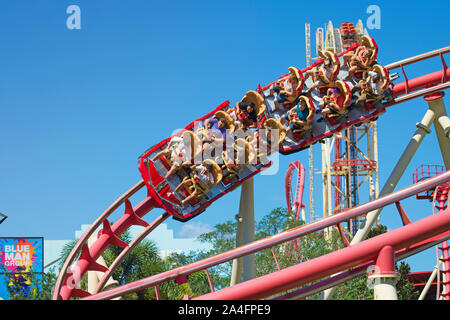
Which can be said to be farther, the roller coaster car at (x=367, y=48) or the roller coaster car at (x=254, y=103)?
the roller coaster car at (x=367, y=48)

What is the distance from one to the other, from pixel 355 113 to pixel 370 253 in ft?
16.2

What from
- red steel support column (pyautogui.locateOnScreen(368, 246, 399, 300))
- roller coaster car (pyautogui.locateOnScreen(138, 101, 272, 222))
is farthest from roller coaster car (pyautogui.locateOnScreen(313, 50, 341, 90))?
red steel support column (pyautogui.locateOnScreen(368, 246, 399, 300))

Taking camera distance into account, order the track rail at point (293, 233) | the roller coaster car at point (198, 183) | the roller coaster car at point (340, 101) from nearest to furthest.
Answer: the track rail at point (293, 233) → the roller coaster car at point (198, 183) → the roller coaster car at point (340, 101)

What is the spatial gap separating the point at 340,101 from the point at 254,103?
1.56 m

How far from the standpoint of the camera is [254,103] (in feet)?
38.8

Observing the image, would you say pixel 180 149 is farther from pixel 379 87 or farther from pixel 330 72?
pixel 379 87

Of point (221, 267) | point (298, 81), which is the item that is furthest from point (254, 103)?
point (221, 267)

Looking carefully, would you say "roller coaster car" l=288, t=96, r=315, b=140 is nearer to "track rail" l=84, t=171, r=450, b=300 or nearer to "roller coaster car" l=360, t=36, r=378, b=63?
"roller coaster car" l=360, t=36, r=378, b=63

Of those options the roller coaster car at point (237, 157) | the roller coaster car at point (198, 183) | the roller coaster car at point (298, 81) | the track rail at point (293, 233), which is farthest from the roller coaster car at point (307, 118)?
the track rail at point (293, 233)

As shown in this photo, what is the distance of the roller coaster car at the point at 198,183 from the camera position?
37.4 feet

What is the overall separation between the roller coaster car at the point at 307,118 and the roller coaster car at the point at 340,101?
36 centimetres

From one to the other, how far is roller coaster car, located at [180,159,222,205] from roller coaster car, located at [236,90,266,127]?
99 cm

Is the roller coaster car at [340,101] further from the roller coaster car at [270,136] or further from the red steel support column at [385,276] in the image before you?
the red steel support column at [385,276]
